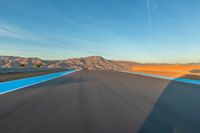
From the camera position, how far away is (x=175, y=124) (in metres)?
3.51

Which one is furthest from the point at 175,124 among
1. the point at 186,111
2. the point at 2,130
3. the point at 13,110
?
the point at 13,110

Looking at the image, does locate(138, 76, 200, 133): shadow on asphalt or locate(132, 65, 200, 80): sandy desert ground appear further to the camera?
locate(132, 65, 200, 80): sandy desert ground

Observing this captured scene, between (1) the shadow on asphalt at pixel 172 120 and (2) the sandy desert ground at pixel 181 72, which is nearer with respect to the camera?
(1) the shadow on asphalt at pixel 172 120

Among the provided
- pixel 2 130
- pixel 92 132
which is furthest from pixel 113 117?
pixel 2 130

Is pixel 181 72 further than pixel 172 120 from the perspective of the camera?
Yes

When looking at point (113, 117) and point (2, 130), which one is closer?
point (2, 130)

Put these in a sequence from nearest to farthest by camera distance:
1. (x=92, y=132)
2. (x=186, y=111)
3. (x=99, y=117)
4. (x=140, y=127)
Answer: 1. (x=92, y=132)
2. (x=140, y=127)
3. (x=99, y=117)
4. (x=186, y=111)

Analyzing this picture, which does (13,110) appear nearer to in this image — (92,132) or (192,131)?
(92,132)

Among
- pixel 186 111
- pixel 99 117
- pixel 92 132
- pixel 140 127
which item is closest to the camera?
pixel 92 132

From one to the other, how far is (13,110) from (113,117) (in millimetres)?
2962

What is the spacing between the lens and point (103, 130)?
3.17m

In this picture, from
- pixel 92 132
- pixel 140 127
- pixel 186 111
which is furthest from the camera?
pixel 186 111

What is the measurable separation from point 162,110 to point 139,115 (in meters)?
0.96

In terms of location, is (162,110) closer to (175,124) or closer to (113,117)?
(175,124)
